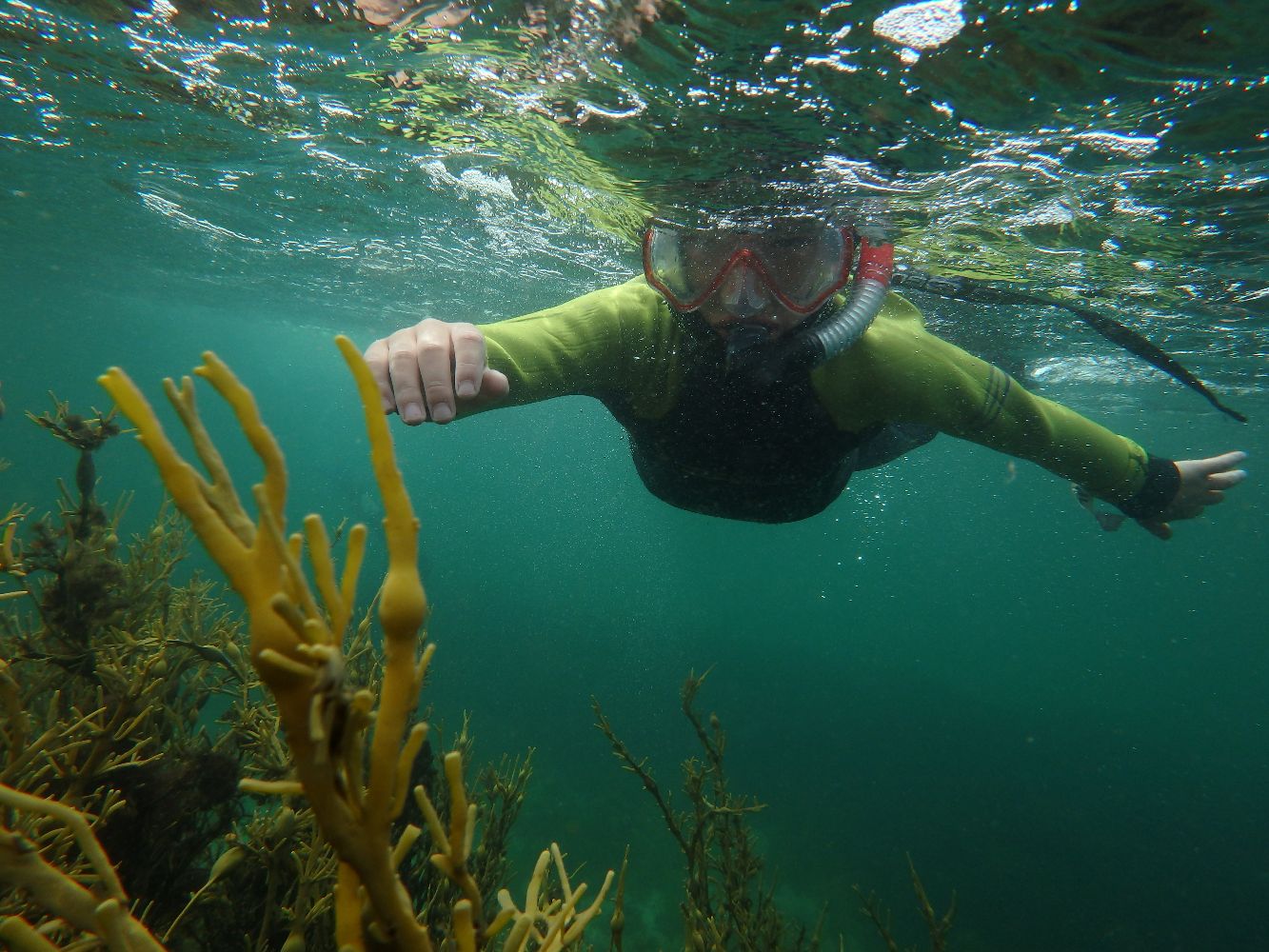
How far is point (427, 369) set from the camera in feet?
6.76

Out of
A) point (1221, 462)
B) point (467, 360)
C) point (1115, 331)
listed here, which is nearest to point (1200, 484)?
point (1221, 462)

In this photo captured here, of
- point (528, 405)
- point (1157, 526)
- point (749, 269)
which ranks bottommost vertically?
point (528, 405)

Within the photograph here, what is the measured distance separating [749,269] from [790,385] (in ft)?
3.44

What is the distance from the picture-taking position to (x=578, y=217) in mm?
12680

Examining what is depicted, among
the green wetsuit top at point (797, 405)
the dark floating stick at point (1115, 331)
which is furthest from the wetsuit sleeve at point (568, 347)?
the dark floating stick at point (1115, 331)

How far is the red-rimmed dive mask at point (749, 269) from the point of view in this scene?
14.6 ft

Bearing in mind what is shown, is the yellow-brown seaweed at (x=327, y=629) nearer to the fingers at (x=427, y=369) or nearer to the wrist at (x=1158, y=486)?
the fingers at (x=427, y=369)

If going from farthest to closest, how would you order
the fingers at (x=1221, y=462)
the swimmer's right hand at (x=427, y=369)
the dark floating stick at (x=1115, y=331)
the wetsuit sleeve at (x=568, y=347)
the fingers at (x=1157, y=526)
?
the dark floating stick at (x=1115, y=331)
the fingers at (x=1157, y=526)
the fingers at (x=1221, y=462)
the wetsuit sleeve at (x=568, y=347)
the swimmer's right hand at (x=427, y=369)

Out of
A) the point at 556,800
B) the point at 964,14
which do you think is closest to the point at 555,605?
the point at 556,800

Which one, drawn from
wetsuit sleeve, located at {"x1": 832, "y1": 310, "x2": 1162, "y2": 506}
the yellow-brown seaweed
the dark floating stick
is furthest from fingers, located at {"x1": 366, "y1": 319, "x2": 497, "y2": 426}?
the dark floating stick

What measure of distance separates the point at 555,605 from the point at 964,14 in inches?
1697

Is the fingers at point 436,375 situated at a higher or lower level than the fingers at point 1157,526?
higher

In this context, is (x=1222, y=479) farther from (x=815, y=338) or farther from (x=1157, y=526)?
(x=815, y=338)

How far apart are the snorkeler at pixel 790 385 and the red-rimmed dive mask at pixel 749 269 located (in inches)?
0.6
